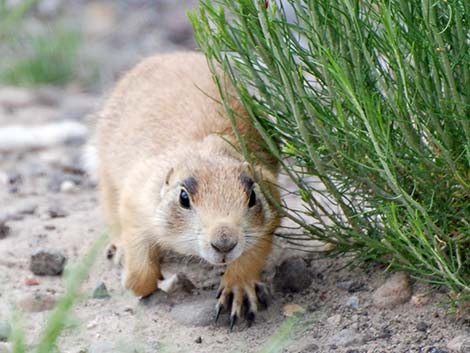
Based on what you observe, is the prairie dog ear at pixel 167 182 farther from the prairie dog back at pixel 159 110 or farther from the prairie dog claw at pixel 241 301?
the prairie dog claw at pixel 241 301

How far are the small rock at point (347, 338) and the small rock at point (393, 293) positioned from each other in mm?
278

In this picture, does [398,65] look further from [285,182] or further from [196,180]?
[285,182]

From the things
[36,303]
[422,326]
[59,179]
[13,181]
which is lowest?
[422,326]

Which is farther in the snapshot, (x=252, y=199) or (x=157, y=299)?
(x=157, y=299)

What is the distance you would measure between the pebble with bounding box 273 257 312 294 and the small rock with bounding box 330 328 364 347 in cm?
57

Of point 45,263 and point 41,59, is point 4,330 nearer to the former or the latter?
point 45,263

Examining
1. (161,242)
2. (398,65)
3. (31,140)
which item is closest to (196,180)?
(161,242)

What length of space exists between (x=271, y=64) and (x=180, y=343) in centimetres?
133

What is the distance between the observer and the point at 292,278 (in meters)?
5.23

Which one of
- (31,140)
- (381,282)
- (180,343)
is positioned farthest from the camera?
(31,140)

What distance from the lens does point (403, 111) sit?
158 inches

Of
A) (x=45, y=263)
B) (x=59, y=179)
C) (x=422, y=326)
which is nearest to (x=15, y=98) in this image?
(x=59, y=179)

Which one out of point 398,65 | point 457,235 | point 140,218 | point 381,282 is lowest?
point 381,282

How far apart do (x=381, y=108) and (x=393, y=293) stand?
3.46ft
